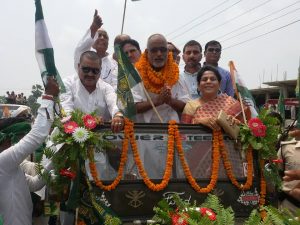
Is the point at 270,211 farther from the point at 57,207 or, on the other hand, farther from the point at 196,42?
the point at 196,42

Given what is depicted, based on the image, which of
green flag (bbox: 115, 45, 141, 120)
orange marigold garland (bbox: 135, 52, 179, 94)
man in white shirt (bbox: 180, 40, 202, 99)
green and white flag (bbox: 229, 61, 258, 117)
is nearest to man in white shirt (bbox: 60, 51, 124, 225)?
green flag (bbox: 115, 45, 141, 120)

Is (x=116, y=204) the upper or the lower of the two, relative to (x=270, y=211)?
lower

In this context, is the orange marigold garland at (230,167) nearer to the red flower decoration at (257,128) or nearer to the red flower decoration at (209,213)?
the red flower decoration at (257,128)

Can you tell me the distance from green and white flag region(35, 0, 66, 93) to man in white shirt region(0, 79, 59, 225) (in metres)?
0.30

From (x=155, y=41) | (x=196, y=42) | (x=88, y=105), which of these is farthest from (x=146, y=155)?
(x=196, y=42)

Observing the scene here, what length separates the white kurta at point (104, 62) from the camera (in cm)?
534

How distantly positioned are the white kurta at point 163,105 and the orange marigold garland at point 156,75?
0.30 ft

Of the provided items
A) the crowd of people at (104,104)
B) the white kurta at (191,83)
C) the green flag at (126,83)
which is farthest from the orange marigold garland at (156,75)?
the white kurta at (191,83)

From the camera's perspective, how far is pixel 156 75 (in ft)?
14.6

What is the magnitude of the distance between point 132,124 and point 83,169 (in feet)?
1.89

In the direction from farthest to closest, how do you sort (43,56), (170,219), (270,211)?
(43,56) → (170,219) → (270,211)

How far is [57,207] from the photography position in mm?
3682

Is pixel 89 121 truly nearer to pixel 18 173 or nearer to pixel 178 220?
pixel 18 173

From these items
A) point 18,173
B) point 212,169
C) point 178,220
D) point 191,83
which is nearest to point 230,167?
point 212,169
